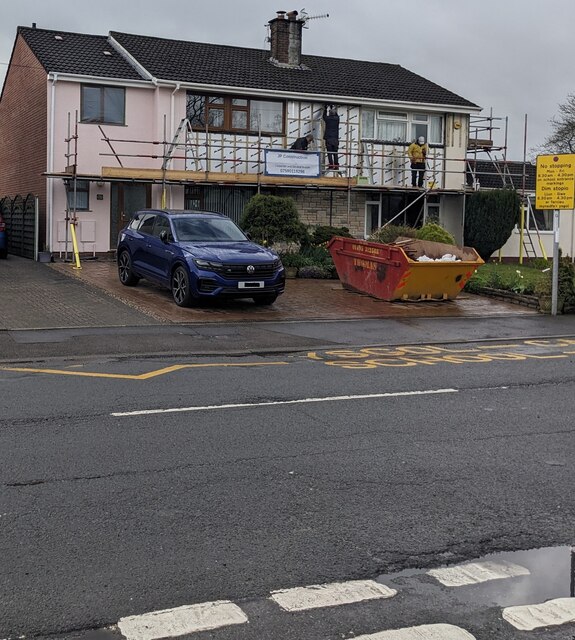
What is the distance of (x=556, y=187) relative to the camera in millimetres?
17547

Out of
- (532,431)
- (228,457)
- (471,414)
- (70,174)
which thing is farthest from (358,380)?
(70,174)

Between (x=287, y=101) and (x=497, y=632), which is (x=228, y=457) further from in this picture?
(x=287, y=101)

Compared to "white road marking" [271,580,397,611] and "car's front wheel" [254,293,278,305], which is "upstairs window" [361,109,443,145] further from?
"white road marking" [271,580,397,611]

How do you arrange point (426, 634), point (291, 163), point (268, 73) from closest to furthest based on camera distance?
point (426, 634) < point (291, 163) < point (268, 73)

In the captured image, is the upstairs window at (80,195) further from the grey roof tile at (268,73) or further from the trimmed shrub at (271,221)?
the trimmed shrub at (271,221)

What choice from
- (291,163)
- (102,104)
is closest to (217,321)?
(291,163)

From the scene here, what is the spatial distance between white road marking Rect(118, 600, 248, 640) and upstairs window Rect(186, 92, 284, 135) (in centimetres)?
2386

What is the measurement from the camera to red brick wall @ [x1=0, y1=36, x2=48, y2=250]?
26.8m

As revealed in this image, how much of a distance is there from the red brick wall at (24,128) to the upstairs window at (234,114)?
4.71 m

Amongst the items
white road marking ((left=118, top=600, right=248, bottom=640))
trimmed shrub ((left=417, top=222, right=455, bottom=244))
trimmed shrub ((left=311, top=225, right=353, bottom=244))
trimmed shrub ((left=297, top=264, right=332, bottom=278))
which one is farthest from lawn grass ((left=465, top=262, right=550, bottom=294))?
white road marking ((left=118, top=600, right=248, bottom=640))

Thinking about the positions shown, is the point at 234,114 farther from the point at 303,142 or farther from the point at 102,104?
the point at 102,104

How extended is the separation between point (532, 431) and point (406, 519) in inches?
105

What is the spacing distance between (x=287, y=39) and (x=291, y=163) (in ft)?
23.9

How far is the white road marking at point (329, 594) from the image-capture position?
396 centimetres
